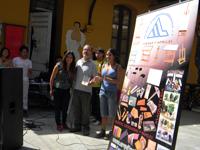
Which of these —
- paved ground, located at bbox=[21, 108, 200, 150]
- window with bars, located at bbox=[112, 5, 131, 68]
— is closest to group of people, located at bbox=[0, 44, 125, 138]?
paved ground, located at bbox=[21, 108, 200, 150]

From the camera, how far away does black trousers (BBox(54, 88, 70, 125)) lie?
7992mm

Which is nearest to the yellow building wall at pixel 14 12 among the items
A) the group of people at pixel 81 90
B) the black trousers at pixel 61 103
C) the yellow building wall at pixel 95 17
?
the yellow building wall at pixel 95 17

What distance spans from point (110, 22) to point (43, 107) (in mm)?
3670

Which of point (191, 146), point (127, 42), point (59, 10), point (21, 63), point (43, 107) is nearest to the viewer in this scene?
point (191, 146)

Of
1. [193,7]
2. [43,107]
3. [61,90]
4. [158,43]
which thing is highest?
[193,7]

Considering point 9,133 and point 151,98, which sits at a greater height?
point 151,98

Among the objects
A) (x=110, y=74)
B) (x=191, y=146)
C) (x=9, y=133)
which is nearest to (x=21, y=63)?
(x=110, y=74)

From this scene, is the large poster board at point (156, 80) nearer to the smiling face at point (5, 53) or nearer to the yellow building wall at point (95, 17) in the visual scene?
the smiling face at point (5, 53)

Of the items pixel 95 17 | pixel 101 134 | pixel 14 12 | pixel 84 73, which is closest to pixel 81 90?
pixel 84 73

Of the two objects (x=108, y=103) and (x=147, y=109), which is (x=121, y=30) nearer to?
(x=108, y=103)

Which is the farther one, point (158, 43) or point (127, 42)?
point (127, 42)

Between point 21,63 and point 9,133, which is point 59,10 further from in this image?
point 9,133

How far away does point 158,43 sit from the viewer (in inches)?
178

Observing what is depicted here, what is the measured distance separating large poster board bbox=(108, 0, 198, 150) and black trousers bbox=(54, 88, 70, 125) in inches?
120
